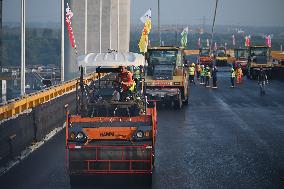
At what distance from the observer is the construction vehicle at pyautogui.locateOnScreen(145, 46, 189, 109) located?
3042 cm

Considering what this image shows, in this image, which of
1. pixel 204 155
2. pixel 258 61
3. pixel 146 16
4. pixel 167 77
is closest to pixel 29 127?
pixel 204 155

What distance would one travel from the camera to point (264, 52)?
5634 centimetres

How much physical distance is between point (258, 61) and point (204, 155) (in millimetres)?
39688

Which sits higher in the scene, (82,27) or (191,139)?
(82,27)

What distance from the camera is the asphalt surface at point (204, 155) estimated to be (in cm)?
1342

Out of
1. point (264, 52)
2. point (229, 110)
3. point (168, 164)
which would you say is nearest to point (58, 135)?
point (168, 164)

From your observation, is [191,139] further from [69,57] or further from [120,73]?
[69,57]

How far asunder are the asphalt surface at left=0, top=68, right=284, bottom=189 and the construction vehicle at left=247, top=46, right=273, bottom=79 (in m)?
25.4

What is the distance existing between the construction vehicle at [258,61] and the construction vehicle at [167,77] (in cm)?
2378

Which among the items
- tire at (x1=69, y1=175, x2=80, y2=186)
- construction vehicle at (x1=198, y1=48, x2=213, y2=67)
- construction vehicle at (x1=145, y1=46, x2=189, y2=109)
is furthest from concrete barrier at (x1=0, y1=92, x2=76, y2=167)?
construction vehicle at (x1=198, y1=48, x2=213, y2=67)

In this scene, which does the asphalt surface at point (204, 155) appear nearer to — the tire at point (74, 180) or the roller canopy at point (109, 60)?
the tire at point (74, 180)

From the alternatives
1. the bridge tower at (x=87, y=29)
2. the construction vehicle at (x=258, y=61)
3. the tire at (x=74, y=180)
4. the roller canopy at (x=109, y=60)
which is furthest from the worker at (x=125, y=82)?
the construction vehicle at (x=258, y=61)

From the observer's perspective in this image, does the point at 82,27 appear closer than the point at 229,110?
No

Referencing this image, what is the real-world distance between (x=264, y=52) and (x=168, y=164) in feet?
139
